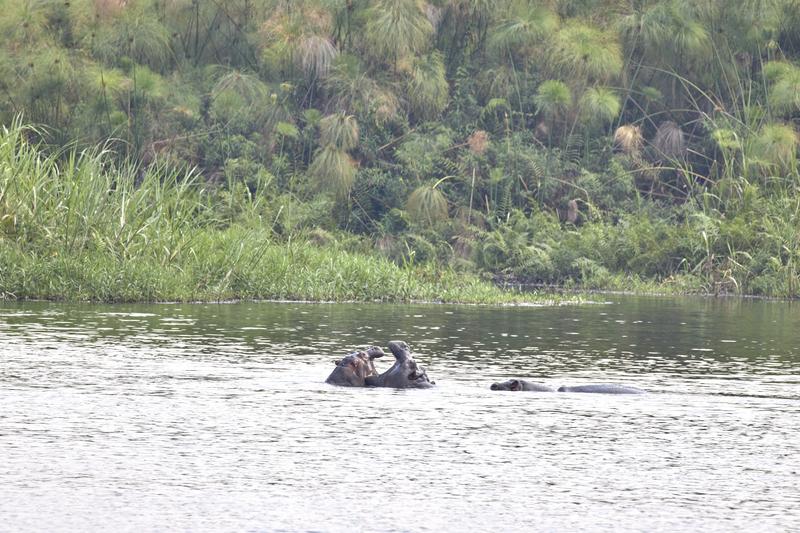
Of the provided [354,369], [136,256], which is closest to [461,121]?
[136,256]

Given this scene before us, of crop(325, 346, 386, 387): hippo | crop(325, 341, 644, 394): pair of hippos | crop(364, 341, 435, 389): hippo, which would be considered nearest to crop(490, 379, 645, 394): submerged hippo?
crop(325, 341, 644, 394): pair of hippos

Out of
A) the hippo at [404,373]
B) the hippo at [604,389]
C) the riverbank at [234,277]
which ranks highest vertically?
the hippo at [404,373]

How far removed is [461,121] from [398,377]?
22.9m

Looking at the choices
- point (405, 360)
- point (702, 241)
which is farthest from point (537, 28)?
point (405, 360)

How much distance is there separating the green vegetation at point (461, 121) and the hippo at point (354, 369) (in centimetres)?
1348

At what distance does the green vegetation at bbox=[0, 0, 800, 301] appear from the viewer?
29.3 metres

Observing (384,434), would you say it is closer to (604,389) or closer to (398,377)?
(398,377)

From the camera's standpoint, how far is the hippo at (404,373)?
1192 centimetres

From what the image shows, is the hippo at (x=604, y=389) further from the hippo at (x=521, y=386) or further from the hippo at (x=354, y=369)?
the hippo at (x=354, y=369)

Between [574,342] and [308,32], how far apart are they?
17.2 m

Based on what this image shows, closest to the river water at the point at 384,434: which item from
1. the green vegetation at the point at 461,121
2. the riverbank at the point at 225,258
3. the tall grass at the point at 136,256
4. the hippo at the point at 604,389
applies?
the hippo at the point at 604,389

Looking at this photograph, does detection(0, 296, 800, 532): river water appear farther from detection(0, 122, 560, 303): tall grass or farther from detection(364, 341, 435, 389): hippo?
detection(0, 122, 560, 303): tall grass

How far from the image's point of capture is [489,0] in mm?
33625

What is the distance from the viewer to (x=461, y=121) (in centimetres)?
3441
